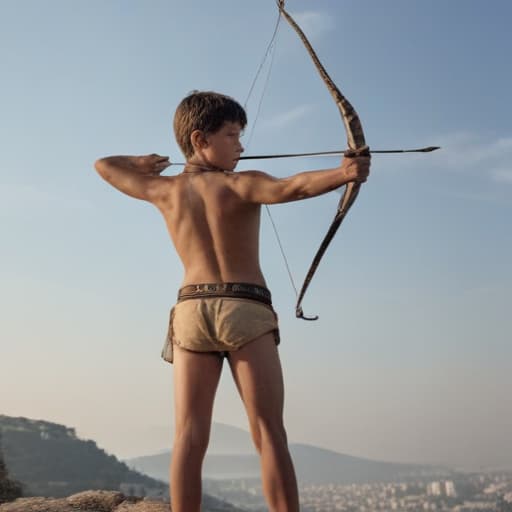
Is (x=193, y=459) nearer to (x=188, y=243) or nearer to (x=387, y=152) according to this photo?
(x=188, y=243)

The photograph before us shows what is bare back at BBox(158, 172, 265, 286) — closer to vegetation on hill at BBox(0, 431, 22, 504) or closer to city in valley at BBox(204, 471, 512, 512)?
vegetation on hill at BBox(0, 431, 22, 504)

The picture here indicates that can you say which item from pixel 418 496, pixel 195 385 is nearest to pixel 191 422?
pixel 195 385

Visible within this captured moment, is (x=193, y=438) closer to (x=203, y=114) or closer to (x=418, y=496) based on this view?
(x=203, y=114)

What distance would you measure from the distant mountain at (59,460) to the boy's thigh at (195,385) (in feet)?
229

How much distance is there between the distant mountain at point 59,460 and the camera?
76650 mm

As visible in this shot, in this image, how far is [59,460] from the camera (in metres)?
86.6

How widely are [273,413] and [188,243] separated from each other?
942mm

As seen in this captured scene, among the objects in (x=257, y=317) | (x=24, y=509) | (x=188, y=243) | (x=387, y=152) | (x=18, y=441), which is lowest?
(x=24, y=509)

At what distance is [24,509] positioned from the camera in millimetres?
5977

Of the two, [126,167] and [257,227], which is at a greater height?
[126,167]

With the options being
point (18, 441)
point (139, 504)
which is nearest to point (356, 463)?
point (18, 441)

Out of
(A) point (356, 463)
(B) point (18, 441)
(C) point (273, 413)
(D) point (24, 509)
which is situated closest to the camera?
(C) point (273, 413)

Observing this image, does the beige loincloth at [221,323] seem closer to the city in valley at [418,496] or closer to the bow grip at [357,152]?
the bow grip at [357,152]

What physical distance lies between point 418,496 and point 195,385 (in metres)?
119
